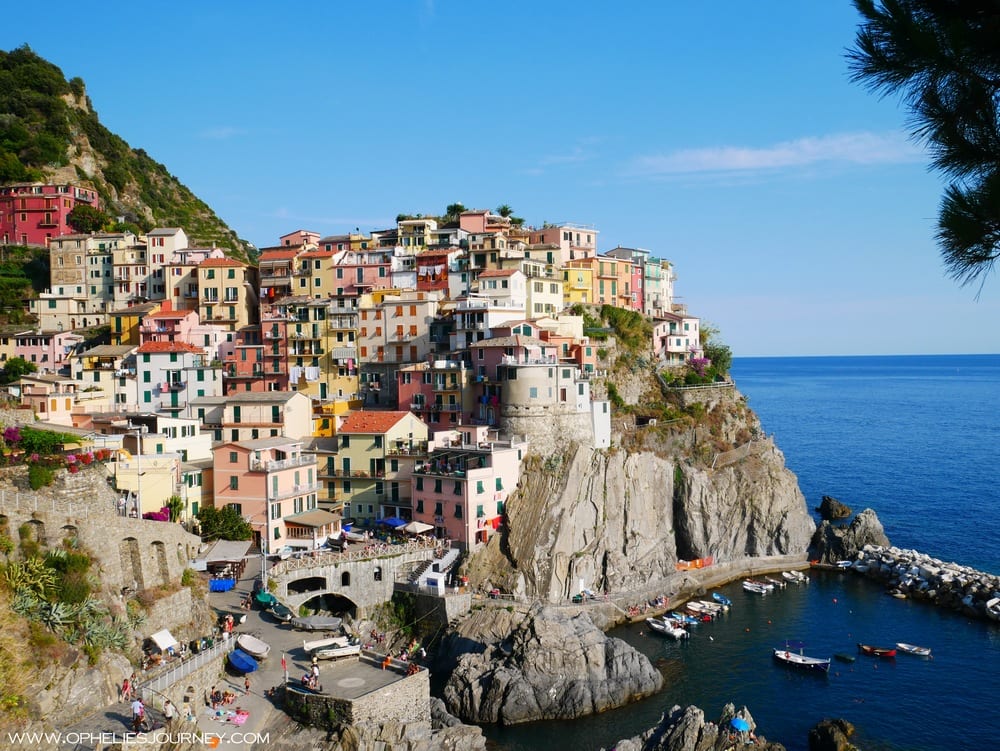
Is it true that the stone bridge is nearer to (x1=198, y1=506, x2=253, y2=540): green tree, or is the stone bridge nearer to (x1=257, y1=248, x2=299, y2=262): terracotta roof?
(x1=198, y1=506, x2=253, y2=540): green tree

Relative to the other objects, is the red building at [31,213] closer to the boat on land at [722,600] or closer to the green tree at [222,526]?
the green tree at [222,526]

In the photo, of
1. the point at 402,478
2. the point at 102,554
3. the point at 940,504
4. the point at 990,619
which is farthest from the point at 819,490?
the point at 102,554

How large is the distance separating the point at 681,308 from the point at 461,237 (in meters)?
26.7

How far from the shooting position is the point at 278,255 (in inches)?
3113

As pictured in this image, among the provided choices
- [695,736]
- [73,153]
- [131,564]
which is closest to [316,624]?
[131,564]

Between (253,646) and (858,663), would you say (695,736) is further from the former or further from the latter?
(253,646)

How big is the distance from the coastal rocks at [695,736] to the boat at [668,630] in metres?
13.6

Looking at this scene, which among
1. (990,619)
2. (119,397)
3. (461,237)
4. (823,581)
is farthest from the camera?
(461,237)

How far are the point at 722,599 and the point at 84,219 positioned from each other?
72.6 metres

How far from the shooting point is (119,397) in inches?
2506

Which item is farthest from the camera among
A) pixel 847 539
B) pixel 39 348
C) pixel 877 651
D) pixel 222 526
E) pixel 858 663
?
pixel 39 348

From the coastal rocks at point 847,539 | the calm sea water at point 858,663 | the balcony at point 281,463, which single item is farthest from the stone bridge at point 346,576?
the coastal rocks at point 847,539

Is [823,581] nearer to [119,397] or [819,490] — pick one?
[819,490]

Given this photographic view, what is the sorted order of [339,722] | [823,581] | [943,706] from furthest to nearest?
[823,581], [943,706], [339,722]
